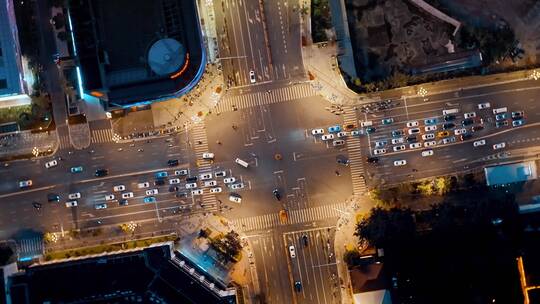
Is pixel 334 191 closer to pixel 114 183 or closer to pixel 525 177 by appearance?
pixel 525 177

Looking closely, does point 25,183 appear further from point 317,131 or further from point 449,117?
point 449,117

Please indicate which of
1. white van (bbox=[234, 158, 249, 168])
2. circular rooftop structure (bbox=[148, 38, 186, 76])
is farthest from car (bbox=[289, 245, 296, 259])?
circular rooftop structure (bbox=[148, 38, 186, 76])

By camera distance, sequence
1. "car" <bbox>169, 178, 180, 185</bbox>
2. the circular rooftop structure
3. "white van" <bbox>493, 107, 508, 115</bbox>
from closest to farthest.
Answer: the circular rooftop structure
"white van" <bbox>493, 107, 508, 115</bbox>
"car" <bbox>169, 178, 180, 185</bbox>

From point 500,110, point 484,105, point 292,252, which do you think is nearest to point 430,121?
point 484,105

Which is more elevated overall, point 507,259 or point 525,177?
point 525,177

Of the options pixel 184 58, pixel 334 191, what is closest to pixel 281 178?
pixel 334 191

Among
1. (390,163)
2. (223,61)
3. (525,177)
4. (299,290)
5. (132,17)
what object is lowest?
(299,290)

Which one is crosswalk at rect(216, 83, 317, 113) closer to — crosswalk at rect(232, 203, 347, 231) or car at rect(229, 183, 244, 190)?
car at rect(229, 183, 244, 190)
